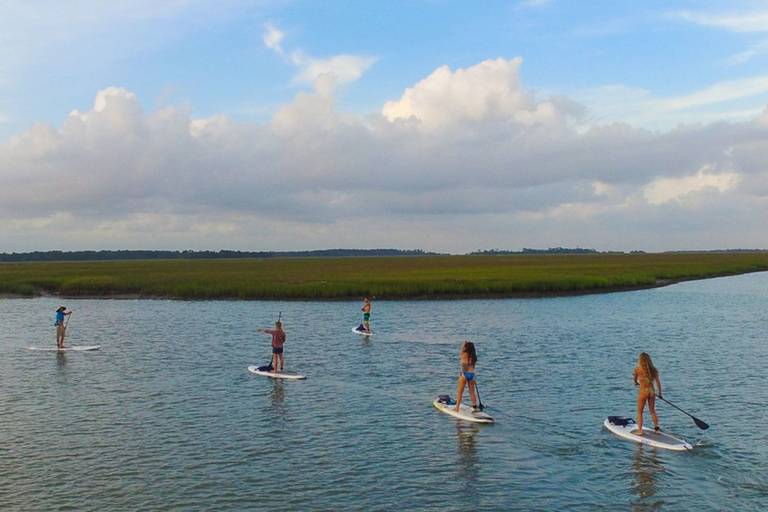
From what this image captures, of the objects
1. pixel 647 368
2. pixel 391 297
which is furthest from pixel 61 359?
pixel 391 297

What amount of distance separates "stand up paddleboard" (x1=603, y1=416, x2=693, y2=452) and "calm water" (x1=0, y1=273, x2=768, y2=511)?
30 centimetres

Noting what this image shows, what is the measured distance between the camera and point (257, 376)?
A: 2930 centimetres

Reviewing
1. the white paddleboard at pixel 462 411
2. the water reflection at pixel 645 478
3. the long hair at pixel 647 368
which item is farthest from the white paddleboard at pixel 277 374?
the water reflection at pixel 645 478

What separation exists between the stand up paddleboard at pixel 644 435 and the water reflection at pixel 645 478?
10.7 inches

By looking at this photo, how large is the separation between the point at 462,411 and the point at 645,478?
668 cm

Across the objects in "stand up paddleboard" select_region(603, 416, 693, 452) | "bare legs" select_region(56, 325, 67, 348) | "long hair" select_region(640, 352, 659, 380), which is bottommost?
"stand up paddleboard" select_region(603, 416, 693, 452)

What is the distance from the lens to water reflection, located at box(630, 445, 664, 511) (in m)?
14.9

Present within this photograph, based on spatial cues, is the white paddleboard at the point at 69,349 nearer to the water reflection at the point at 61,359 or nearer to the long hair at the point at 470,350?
the water reflection at the point at 61,359

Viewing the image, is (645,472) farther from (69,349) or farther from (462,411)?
(69,349)

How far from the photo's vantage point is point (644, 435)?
755 inches

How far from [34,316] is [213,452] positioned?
46215mm

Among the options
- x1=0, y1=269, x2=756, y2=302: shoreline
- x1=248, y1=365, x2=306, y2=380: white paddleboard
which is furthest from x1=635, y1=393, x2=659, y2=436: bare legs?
x1=0, y1=269, x2=756, y2=302: shoreline

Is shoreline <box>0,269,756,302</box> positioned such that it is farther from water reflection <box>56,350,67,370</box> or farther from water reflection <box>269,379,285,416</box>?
water reflection <box>269,379,285,416</box>

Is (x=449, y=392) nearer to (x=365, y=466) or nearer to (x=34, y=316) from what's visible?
(x=365, y=466)
